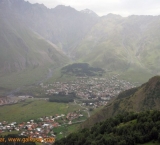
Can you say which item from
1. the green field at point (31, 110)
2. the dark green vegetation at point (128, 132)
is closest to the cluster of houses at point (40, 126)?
the green field at point (31, 110)

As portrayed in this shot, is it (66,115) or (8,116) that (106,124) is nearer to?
(66,115)

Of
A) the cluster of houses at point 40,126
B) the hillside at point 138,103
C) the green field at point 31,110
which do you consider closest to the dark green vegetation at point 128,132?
the hillside at point 138,103

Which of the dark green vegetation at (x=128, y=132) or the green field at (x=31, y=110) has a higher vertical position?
the dark green vegetation at (x=128, y=132)

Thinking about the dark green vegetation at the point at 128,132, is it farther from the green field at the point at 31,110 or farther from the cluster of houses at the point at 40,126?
the green field at the point at 31,110

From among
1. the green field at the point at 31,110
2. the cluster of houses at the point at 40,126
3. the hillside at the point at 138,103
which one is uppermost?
the hillside at the point at 138,103

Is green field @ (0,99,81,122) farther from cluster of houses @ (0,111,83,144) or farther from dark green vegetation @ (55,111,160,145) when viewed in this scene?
dark green vegetation @ (55,111,160,145)

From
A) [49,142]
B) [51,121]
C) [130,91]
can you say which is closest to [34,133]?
[49,142]

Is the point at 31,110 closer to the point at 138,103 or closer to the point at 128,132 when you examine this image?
the point at 138,103

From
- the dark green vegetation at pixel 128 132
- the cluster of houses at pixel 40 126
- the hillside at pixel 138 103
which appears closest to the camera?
the dark green vegetation at pixel 128 132

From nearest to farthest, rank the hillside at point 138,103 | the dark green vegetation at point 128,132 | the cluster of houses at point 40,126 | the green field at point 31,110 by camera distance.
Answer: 1. the dark green vegetation at point 128,132
2. the hillside at point 138,103
3. the cluster of houses at point 40,126
4. the green field at point 31,110

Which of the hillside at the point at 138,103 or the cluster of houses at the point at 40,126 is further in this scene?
the cluster of houses at the point at 40,126
